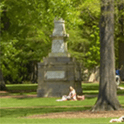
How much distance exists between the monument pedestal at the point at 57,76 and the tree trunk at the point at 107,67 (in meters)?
10.5

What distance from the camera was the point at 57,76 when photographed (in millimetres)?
29656

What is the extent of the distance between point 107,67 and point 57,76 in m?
11.2

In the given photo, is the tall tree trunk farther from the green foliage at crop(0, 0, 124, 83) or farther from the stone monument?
the stone monument

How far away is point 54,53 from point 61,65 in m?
1.00

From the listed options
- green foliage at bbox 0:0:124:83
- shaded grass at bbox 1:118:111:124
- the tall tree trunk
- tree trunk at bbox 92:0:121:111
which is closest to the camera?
shaded grass at bbox 1:118:111:124

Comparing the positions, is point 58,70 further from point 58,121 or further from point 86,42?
point 86,42

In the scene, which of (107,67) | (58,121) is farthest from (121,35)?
(58,121)

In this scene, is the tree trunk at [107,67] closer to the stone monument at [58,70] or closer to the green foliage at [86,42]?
the stone monument at [58,70]

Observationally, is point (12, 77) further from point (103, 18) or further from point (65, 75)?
point (103, 18)

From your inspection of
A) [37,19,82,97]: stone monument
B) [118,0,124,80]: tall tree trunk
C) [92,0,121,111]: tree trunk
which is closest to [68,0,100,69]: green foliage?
[118,0,124,80]: tall tree trunk

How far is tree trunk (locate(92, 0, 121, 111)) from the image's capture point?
60.9ft

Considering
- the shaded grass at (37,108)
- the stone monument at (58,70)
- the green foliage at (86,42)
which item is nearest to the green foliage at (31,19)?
the stone monument at (58,70)

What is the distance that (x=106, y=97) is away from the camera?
735 inches

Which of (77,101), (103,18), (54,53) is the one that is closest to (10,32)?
(54,53)
